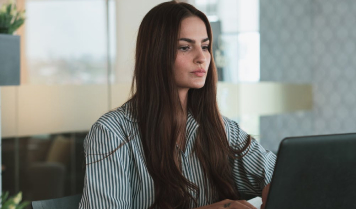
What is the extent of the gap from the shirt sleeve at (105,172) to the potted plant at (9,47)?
497mm

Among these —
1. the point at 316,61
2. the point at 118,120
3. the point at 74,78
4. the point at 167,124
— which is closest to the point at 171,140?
the point at 167,124

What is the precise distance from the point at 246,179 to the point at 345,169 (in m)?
0.69

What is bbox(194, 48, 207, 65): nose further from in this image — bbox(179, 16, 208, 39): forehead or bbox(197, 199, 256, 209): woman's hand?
bbox(197, 199, 256, 209): woman's hand

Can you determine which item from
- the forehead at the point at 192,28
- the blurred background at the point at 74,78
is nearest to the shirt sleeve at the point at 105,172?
the forehead at the point at 192,28

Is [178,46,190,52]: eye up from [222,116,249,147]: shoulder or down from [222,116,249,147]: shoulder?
up

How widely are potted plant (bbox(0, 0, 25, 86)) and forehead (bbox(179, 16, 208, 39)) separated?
2.04 feet

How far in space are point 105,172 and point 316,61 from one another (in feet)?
13.1

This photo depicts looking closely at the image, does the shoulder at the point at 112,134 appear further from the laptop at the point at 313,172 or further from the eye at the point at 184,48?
the laptop at the point at 313,172

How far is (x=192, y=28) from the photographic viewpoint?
1542mm

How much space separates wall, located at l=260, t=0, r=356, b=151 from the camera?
4480 millimetres

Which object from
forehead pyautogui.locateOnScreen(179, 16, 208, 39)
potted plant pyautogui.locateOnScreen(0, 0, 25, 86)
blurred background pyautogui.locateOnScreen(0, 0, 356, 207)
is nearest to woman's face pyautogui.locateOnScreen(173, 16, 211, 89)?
forehead pyautogui.locateOnScreen(179, 16, 208, 39)

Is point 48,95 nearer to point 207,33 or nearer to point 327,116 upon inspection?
point 207,33

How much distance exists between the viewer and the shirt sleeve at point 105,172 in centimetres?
134

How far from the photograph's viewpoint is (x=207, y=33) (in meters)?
1.63
